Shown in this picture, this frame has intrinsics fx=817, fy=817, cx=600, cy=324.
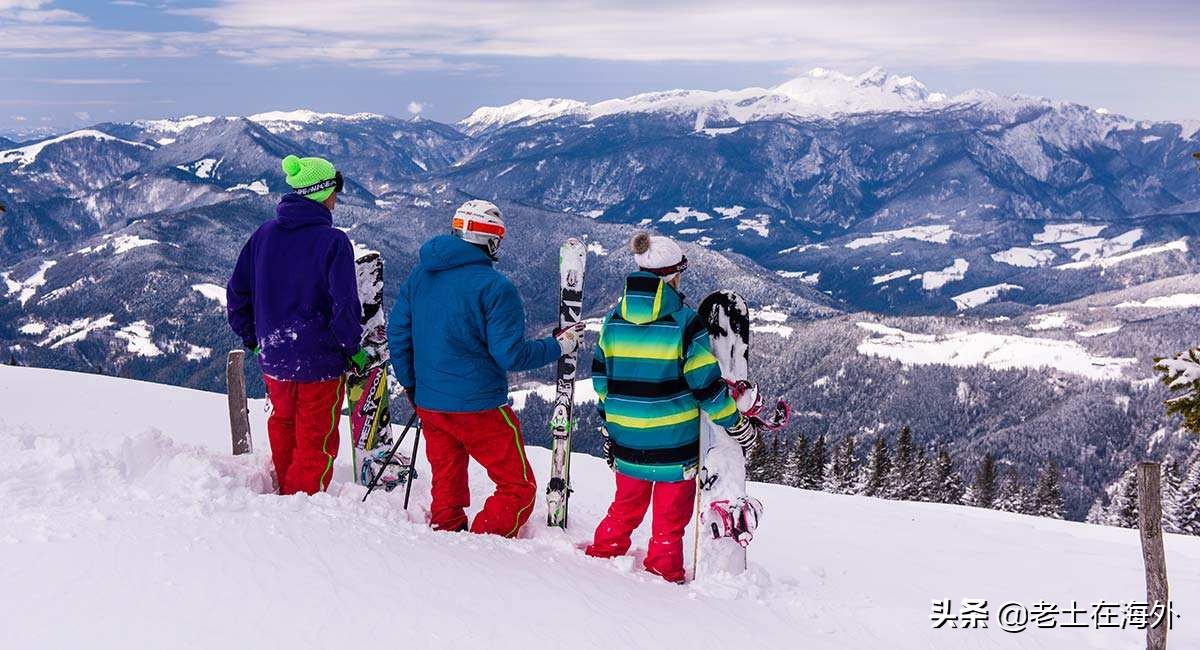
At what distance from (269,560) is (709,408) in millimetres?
3226

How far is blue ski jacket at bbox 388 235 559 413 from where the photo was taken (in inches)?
244

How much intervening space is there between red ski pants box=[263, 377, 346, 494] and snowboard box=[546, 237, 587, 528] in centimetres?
200

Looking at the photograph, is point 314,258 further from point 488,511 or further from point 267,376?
point 488,511

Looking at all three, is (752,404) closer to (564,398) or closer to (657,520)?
(657,520)

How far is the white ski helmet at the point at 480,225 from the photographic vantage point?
6.45 metres

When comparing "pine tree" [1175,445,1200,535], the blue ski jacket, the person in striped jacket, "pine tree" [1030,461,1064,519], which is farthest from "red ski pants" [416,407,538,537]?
"pine tree" [1030,461,1064,519]

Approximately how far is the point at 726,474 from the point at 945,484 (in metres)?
46.3

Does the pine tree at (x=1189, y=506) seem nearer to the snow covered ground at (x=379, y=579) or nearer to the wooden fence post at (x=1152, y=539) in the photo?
the snow covered ground at (x=379, y=579)

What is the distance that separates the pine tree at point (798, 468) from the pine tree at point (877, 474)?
3.60 m

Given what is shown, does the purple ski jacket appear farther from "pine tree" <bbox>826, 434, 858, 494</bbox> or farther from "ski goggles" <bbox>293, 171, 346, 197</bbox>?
"pine tree" <bbox>826, 434, 858, 494</bbox>

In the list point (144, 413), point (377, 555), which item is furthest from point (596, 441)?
point (377, 555)

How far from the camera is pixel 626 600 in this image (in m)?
5.53

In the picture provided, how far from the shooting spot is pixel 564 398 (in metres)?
8.00

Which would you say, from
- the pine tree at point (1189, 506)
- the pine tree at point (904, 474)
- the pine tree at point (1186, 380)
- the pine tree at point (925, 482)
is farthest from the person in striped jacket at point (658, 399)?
the pine tree at point (925, 482)
